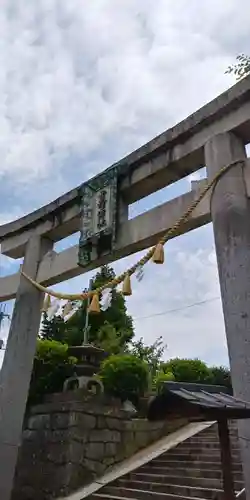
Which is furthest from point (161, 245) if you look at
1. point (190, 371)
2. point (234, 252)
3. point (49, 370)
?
point (190, 371)

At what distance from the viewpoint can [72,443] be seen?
271 inches

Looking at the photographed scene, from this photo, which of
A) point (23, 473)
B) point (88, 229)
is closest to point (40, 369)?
point (23, 473)

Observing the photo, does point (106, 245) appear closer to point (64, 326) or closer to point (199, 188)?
point (199, 188)

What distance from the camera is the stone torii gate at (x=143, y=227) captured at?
4094 millimetres

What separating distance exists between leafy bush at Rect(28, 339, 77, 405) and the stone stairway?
230 centimetres

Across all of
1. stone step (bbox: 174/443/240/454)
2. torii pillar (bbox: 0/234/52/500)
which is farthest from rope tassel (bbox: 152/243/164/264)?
stone step (bbox: 174/443/240/454)

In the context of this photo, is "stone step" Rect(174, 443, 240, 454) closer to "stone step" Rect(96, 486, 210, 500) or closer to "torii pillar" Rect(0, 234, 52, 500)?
"stone step" Rect(96, 486, 210, 500)

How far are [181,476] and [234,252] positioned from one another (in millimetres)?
3614

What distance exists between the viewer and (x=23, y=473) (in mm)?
7395

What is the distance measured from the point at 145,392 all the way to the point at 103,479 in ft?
6.66

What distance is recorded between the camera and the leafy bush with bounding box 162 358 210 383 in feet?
37.3

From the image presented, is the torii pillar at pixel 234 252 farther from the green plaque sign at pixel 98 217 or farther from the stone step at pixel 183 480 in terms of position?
the stone step at pixel 183 480

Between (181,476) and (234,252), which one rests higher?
(234,252)

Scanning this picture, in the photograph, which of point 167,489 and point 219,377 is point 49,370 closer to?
point 167,489
